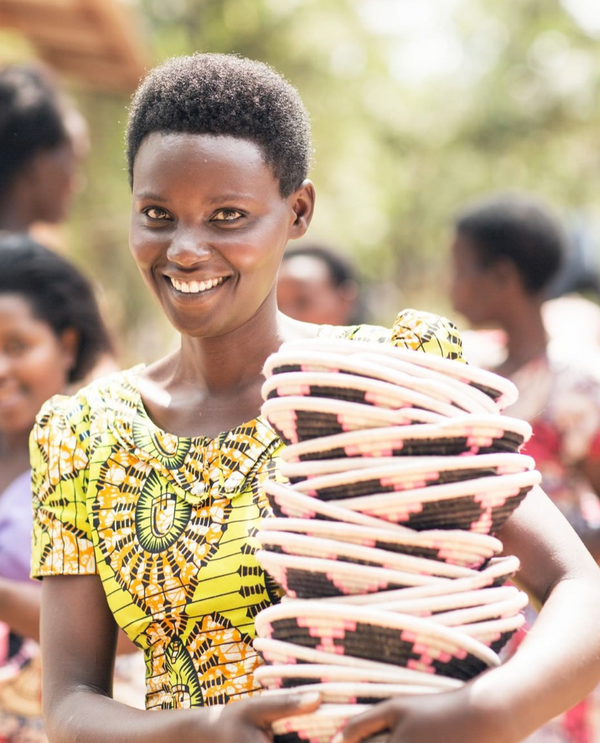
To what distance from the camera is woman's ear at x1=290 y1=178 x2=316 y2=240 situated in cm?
185

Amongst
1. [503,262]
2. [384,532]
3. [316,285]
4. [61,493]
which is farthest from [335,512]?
[316,285]

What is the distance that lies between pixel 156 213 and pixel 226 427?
38 centimetres

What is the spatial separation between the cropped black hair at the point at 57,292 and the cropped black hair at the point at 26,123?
0.94 m

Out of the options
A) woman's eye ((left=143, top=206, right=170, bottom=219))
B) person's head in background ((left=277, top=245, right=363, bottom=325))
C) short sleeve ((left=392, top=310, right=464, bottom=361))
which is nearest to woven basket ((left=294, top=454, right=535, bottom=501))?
short sleeve ((left=392, top=310, right=464, bottom=361))

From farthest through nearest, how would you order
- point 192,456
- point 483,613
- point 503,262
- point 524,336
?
point 503,262 < point 524,336 < point 192,456 < point 483,613

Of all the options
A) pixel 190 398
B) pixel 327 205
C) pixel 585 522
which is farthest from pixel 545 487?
pixel 327 205

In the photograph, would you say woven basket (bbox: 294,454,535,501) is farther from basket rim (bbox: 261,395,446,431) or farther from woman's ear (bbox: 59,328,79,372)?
woman's ear (bbox: 59,328,79,372)

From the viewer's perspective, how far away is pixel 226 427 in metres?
1.83

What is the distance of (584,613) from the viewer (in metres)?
1.43

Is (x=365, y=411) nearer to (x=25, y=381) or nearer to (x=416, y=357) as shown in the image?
(x=416, y=357)

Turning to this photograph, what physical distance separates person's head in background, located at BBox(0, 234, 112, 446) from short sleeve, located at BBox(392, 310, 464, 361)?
168cm

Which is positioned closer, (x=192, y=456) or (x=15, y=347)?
(x=192, y=456)

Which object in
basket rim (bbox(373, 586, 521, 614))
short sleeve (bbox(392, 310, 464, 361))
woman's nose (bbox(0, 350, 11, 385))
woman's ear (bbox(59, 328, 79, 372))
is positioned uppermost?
woman's ear (bbox(59, 328, 79, 372))

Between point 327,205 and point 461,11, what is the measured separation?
724cm
